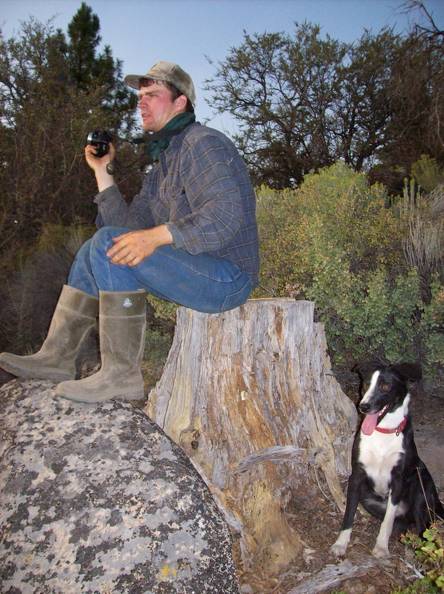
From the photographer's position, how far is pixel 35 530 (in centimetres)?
196

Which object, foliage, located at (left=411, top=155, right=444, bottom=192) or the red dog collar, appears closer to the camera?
the red dog collar

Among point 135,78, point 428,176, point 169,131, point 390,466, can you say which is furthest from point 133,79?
point 428,176

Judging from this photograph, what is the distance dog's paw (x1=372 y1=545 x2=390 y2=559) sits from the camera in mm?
2746

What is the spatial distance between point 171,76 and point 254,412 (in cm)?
185

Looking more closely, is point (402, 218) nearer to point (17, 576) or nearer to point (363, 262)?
point (363, 262)

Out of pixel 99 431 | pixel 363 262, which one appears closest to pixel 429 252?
pixel 363 262

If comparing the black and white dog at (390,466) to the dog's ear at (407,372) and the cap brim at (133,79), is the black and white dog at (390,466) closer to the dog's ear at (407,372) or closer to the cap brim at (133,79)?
the dog's ear at (407,372)

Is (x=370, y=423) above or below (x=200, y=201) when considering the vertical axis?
below

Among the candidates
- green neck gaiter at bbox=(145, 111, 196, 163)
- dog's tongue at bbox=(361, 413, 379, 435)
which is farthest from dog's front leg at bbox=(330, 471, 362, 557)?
green neck gaiter at bbox=(145, 111, 196, 163)

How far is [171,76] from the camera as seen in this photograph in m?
2.78

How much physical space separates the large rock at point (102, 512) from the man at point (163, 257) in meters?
0.24

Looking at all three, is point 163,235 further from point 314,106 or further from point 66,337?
point 314,106

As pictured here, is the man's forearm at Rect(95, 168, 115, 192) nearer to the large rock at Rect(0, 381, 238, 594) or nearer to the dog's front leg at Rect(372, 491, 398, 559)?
the large rock at Rect(0, 381, 238, 594)

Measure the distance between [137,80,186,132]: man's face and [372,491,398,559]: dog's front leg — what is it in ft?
7.63
